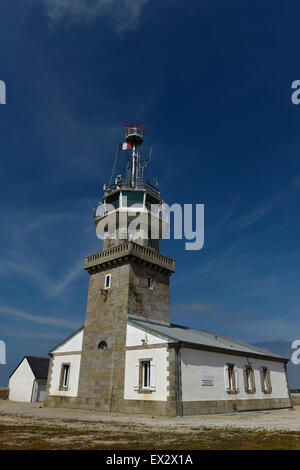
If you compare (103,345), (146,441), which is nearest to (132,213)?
(103,345)

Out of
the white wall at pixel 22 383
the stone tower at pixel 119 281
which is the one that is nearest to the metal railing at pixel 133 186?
the stone tower at pixel 119 281

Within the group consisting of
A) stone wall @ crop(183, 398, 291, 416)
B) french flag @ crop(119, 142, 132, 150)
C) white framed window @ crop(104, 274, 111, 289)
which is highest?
french flag @ crop(119, 142, 132, 150)

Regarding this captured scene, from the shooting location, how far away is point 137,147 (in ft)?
111

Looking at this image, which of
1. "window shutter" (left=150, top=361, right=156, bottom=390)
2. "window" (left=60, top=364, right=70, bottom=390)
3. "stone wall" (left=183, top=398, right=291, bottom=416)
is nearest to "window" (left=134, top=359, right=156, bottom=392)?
"window shutter" (left=150, top=361, right=156, bottom=390)

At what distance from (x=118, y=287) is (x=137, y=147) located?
15.3 metres

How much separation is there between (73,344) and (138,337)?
819cm

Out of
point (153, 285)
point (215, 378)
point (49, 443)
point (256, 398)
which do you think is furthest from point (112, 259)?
point (49, 443)

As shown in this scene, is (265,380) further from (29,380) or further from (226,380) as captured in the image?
(29,380)

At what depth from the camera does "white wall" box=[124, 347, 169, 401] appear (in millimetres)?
19281

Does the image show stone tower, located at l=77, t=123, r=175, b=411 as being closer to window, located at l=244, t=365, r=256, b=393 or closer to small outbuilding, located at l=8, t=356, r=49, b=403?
window, located at l=244, t=365, r=256, b=393

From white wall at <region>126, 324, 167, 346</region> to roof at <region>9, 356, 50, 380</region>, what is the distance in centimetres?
2098

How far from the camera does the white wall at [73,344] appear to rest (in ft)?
88.6
